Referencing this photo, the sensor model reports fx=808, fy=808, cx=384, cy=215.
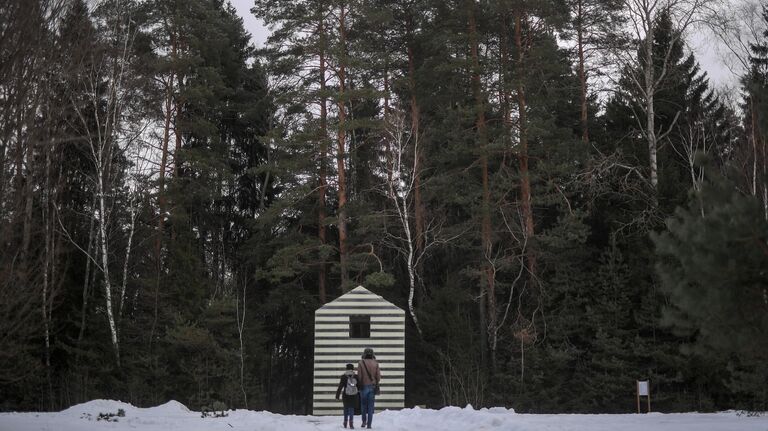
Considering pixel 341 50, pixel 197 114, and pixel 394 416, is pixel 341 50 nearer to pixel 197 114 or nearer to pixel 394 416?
pixel 197 114

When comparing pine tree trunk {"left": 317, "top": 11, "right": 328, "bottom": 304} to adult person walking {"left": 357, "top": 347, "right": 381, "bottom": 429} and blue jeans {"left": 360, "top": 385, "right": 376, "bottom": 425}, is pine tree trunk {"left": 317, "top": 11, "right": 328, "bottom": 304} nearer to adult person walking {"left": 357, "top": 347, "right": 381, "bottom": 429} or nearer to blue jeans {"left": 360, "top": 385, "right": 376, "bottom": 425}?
adult person walking {"left": 357, "top": 347, "right": 381, "bottom": 429}

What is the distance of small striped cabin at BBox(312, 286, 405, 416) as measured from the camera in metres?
20.4

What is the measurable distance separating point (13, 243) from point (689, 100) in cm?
2163

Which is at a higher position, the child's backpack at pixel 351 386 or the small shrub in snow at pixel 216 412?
the child's backpack at pixel 351 386

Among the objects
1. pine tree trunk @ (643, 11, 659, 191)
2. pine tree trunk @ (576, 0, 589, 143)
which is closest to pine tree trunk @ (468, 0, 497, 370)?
pine tree trunk @ (576, 0, 589, 143)

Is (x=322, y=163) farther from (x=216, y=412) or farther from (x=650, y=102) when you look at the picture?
(x=216, y=412)

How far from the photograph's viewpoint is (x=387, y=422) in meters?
16.9

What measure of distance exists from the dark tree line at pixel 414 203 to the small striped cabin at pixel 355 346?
81.0 inches

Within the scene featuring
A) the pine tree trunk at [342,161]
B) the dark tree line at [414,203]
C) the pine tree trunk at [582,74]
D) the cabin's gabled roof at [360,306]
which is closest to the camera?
the cabin's gabled roof at [360,306]

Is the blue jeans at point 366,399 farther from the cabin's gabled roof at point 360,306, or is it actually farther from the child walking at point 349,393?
the cabin's gabled roof at point 360,306

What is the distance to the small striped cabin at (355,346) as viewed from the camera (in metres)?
20.4

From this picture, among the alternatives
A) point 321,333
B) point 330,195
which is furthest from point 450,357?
point 330,195

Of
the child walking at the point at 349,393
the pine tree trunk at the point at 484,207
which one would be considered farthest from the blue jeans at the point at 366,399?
the pine tree trunk at the point at 484,207

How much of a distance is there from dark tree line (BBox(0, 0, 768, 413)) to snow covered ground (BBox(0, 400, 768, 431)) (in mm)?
4599
